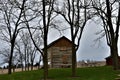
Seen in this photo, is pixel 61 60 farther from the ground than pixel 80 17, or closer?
closer

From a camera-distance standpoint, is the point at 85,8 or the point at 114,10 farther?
the point at 114,10

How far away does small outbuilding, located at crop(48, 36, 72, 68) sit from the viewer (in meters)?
60.7

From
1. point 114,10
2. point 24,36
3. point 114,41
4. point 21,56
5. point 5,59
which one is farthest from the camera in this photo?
point 5,59

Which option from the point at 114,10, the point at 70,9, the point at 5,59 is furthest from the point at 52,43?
the point at 70,9

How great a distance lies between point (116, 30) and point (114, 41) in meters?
1.62

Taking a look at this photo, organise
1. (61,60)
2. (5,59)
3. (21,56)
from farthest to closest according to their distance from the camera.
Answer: (5,59) → (21,56) → (61,60)

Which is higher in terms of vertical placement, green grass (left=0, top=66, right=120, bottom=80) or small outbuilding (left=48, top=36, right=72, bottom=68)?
small outbuilding (left=48, top=36, right=72, bottom=68)

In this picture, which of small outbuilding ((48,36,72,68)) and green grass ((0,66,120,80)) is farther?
small outbuilding ((48,36,72,68))

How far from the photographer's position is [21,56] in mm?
71938

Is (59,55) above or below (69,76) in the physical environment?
above

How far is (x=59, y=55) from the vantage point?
61.0 meters

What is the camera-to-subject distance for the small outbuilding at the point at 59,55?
199 ft

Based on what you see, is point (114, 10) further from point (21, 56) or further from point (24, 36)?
point (21, 56)

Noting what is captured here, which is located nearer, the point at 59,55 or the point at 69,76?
the point at 69,76
